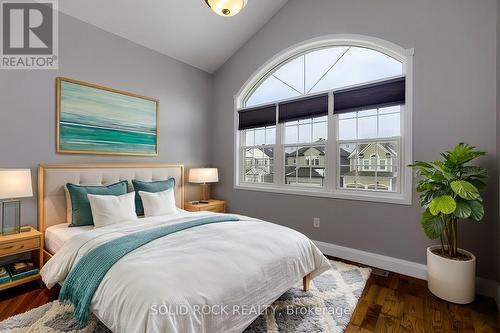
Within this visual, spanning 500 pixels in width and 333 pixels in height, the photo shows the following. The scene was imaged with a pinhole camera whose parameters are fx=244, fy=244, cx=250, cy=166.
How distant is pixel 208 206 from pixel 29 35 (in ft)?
9.56

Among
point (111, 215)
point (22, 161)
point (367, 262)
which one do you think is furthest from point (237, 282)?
point (22, 161)

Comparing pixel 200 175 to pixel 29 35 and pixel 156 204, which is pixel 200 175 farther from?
pixel 29 35

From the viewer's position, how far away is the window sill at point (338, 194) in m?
2.69

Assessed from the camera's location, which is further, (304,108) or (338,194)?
(304,108)

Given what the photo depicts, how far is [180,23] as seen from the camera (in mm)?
3332

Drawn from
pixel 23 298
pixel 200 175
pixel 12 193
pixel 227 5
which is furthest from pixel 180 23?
pixel 23 298

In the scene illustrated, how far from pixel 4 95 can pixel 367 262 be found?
166 inches

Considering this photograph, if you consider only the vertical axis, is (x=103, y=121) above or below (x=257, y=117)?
below

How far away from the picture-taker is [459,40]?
2350 millimetres

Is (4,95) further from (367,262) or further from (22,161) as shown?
(367,262)

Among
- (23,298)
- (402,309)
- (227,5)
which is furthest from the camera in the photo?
(23,298)

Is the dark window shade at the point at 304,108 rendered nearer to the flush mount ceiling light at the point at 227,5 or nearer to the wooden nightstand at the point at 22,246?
the flush mount ceiling light at the point at 227,5

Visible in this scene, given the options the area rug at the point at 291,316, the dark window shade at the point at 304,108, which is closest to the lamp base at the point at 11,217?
the area rug at the point at 291,316

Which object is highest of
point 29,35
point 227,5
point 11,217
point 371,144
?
point 29,35
